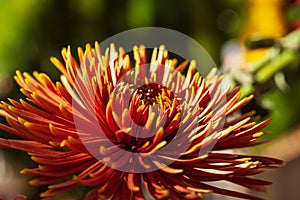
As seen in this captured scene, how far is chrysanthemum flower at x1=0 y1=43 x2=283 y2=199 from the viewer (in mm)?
162

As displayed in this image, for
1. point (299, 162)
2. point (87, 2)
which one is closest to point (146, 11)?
point (87, 2)

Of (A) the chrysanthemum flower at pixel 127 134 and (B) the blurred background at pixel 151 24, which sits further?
(B) the blurred background at pixel 151 24

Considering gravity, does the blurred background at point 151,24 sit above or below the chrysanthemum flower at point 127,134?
above

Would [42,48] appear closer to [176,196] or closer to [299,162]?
[299,162]

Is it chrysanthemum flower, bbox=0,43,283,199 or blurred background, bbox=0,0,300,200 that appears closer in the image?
chrysanthemum flower, bbox=0,43,283,199

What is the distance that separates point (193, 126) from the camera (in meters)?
0.18

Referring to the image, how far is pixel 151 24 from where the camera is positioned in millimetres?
619

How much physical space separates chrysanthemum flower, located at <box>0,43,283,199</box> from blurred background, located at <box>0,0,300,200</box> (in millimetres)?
295

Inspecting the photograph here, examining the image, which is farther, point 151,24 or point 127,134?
point 151,24

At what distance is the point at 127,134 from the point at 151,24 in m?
0.45

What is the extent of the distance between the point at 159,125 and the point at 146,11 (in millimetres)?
460

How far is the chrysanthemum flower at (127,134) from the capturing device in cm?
16

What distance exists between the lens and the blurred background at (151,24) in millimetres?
529

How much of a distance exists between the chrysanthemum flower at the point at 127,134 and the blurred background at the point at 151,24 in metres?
0.29
